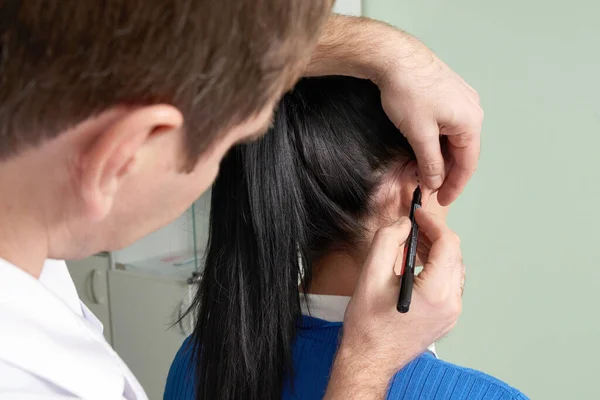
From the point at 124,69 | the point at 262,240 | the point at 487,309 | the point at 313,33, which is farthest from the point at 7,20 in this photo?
the point at 487,309

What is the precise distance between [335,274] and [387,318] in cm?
17

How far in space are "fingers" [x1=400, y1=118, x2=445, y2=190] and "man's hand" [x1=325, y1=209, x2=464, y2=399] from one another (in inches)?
4.5

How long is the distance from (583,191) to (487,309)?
0.39 meters

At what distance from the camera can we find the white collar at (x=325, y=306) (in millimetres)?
802

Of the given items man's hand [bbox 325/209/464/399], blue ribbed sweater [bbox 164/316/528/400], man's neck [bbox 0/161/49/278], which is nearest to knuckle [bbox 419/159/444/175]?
man's hand [bbox 325/209/464/399]

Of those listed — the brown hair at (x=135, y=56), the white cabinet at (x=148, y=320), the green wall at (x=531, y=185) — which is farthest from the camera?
the white cabinet at (x=148, y=320)

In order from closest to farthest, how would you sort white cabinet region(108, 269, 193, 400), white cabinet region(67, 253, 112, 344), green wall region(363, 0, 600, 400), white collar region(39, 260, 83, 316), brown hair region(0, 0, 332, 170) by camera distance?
1. brown hair region(0, 0, 332, 170)
2. white collar region(39, 260, 83, 316)
3. green wall region(363, 0, 600, 400)
4. white cabinet region(108, 269, 193, 400)
5. white cabinet region(67, 253, 112, 344)

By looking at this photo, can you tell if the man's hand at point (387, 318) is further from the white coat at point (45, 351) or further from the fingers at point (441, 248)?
the white coat at point (45, 351)

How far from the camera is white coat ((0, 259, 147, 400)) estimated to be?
1.31 feet

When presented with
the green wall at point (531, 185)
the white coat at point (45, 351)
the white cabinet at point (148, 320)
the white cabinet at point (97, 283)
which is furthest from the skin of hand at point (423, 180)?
the white cabinet at point (97, 283)

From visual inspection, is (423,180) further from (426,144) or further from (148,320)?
(148,320)

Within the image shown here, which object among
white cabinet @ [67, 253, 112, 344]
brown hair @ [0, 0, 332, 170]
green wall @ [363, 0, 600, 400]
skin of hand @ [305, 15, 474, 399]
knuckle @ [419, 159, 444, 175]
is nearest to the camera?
brown hair @ [0, 0, 332, 170]

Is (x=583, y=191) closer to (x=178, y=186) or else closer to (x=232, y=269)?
(x=232, y=269)

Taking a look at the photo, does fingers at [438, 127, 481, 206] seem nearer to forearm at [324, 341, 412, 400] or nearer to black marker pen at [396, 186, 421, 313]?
black marker pen at [396, 186, 421, 313]
